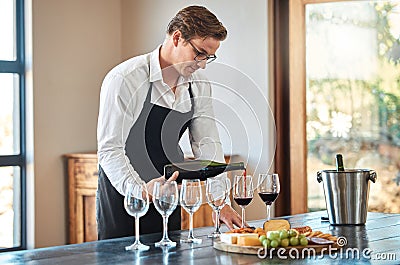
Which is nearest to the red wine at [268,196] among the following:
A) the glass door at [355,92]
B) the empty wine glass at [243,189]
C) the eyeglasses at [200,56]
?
the empty wine glass at [243,189]

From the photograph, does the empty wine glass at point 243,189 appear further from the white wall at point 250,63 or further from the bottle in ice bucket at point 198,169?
the white wall at point 250,63

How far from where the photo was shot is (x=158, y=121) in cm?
344

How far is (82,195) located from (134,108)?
7.47 feet

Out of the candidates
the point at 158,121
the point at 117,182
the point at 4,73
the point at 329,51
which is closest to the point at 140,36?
the point at 4,73

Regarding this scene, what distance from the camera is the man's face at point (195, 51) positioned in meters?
3.22

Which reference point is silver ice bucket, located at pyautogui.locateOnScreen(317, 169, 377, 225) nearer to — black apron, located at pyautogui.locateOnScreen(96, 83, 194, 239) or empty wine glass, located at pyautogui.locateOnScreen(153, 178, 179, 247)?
black apron, located at pyautogui.locateOnScreen(96, 83, 194, 239)

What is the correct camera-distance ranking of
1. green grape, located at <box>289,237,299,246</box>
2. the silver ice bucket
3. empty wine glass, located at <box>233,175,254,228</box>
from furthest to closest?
the silver ice bucket, empty wine glass, located at <box>233,175,254,228</box>, green grape, located at <box>289,237,299,246</box>

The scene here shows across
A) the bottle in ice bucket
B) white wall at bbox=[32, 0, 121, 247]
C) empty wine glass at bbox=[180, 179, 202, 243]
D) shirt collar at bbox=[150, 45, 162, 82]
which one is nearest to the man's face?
shirt collar at bbox=[150, 45, 162, 82]

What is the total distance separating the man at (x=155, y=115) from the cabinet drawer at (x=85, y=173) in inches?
74.4

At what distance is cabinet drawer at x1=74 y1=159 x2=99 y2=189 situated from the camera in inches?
212

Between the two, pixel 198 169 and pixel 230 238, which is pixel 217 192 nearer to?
pixel 230 238

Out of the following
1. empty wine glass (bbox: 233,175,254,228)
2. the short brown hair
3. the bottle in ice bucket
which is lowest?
empty wine glass (bbox: 233,175,254,228)

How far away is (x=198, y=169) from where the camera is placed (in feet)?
10.3

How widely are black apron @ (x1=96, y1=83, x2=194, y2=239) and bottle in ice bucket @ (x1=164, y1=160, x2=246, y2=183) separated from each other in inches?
12.4
